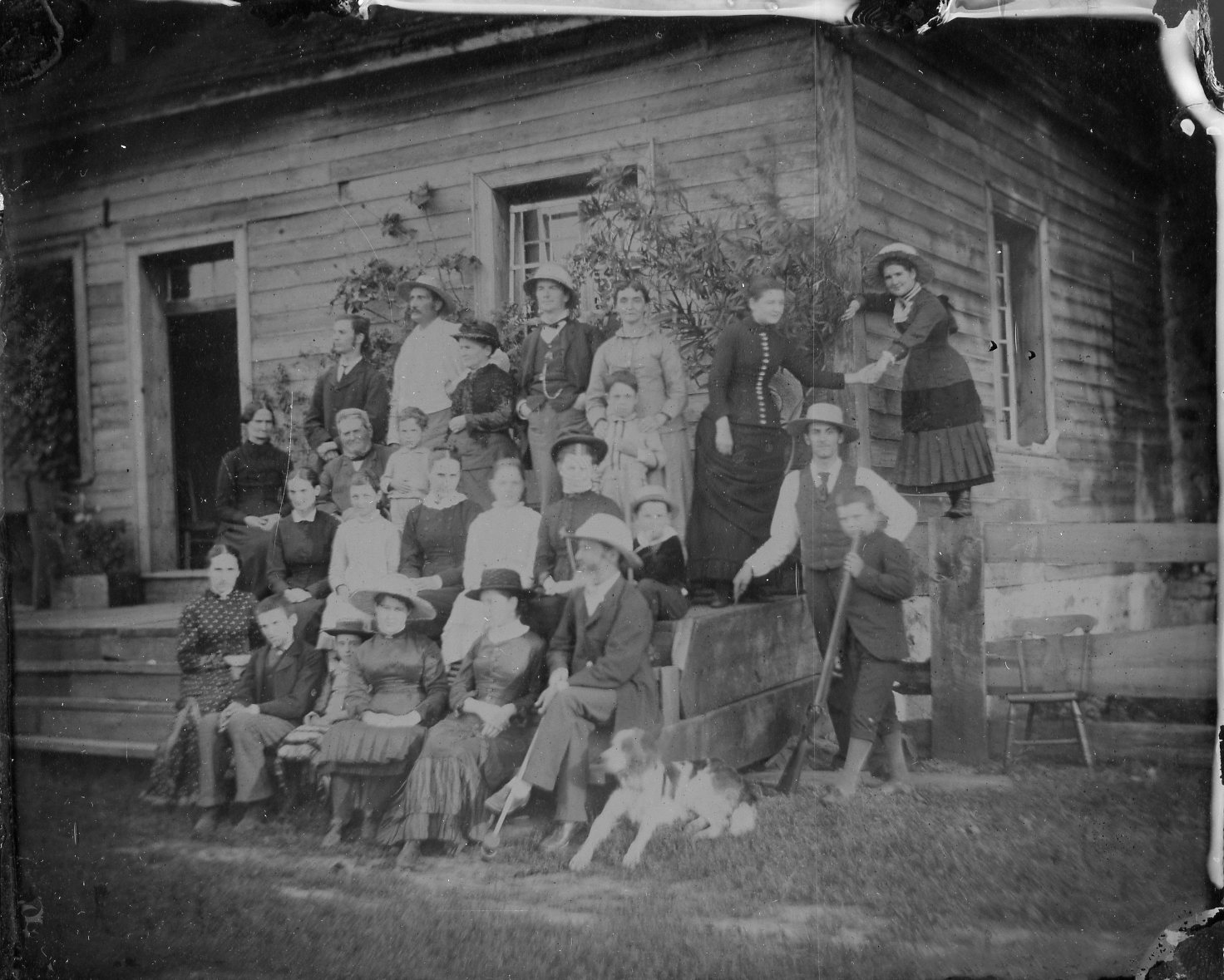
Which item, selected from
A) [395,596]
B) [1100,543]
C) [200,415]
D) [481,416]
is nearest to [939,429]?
[1100,543]

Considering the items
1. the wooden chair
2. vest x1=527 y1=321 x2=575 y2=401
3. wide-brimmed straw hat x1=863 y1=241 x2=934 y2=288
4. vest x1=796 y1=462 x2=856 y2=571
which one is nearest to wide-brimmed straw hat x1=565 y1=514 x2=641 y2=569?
vest x1=527 y1=321 x2=575 y2=401

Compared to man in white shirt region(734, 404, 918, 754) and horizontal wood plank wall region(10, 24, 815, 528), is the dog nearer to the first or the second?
man in white shirt region(734, 404, 918, 754)

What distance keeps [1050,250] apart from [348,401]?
317 centimetres

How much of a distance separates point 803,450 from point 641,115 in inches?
63.8

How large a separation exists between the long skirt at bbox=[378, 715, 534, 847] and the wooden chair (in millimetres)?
2013

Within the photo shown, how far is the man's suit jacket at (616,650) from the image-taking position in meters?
4.29

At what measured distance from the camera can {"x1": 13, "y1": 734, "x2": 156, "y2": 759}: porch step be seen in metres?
4.79

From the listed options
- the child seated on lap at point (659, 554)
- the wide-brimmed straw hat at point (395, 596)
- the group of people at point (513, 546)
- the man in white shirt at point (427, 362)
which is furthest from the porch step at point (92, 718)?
Answer: the child seated on lap at point (659, 554)

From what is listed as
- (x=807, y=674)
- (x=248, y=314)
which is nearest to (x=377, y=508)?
(x=248, y=314)

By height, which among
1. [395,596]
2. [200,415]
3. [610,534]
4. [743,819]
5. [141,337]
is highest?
[141,337]

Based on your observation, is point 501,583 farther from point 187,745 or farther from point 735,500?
point 187,745

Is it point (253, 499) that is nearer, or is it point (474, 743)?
point (474, 743)

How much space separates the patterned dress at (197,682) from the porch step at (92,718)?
10cm

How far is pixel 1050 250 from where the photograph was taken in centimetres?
453
